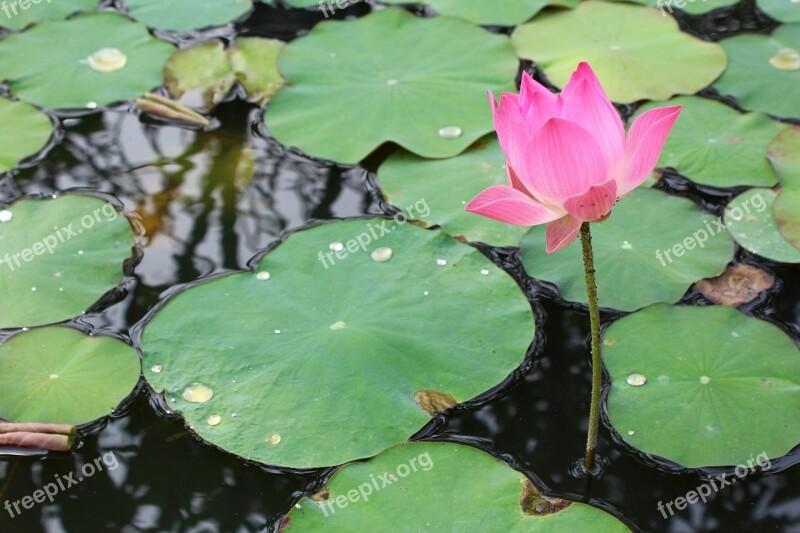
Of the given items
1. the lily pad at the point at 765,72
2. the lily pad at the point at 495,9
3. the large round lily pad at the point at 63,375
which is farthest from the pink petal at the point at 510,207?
the lily pad at the point at 495,9

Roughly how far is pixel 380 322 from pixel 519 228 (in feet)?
2.01

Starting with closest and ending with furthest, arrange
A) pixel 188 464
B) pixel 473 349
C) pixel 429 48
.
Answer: pixel 188 464 < pixel 473 349 < pixel 429 48

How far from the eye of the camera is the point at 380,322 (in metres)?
2.28

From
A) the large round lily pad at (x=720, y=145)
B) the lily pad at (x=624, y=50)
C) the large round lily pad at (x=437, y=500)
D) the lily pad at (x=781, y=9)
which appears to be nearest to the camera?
the large round lily pad at (x=437, y=500)

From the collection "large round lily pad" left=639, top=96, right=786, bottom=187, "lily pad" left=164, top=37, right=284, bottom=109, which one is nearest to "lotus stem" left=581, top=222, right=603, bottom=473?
"large round lily pad" left=639, top=96, right=786, bottom=187

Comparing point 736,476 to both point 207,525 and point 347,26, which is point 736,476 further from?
point 347,26

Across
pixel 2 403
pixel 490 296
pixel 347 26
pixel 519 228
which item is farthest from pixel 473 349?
pixel 347 26

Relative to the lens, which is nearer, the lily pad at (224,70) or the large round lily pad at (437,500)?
the large round lily pad at (437,500)

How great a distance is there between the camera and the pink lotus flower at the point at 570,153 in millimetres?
1534

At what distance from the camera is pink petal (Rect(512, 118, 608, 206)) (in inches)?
59.6

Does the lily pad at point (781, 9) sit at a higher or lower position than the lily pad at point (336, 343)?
higher

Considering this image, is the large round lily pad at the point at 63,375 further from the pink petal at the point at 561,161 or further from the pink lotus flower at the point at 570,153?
the pink petal at the point at 561,161

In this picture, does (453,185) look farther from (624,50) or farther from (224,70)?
(224,70)

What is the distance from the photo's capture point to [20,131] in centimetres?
310
